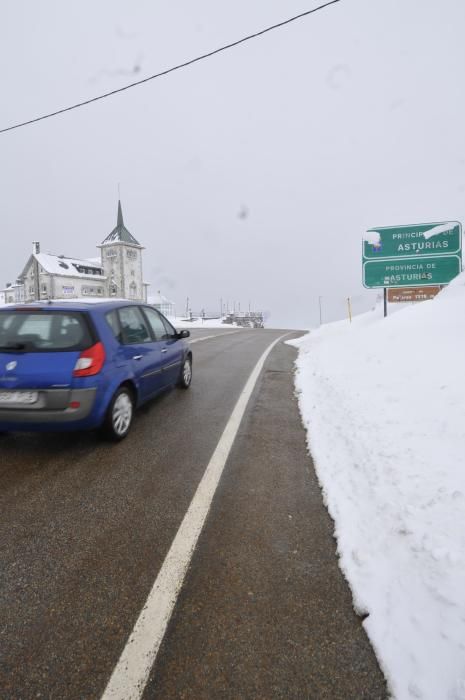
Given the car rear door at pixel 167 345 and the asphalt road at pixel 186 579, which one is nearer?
the asphalt road at pixel 186 579

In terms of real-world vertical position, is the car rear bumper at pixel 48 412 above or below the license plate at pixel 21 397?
below

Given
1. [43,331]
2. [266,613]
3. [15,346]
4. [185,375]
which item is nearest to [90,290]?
[185,375]

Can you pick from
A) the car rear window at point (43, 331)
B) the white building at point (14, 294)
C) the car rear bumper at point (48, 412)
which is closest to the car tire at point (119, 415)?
the car rear bumper at point (48, 412)

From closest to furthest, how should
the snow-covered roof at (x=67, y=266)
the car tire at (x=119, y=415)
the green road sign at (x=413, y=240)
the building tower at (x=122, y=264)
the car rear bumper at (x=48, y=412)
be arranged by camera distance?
the car rear bumper at (x=48, y=412) → the car tire at (x=119, y=415) → the green road sign at (x=413, y=240) → the snow-covered roof at (x=67, y=266) → the building tower at (x=122, y=264)

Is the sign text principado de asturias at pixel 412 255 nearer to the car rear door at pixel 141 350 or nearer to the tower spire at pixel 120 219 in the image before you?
the car rear door at pixel 141 350

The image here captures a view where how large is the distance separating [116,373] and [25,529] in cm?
171

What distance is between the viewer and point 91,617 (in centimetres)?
177

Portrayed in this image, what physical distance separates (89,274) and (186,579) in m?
64.9

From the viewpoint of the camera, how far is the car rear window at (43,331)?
3.49 m

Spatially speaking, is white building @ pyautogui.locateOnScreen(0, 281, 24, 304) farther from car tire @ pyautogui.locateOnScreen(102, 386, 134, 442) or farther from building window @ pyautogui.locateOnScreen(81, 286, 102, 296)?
car tire @ pyautogui.locateOnScreen(102, 386, 134, 442)

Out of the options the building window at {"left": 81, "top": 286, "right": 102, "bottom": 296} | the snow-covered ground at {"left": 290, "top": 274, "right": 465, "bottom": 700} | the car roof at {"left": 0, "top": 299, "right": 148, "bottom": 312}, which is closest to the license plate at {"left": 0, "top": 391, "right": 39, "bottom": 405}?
the car roof at {"left": 0, "top": 299, "right": 148, "bottom": 312}

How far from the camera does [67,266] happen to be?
56531 millimetres

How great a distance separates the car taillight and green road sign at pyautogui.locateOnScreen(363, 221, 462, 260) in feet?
34.8

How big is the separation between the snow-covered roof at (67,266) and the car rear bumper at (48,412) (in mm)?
55530
